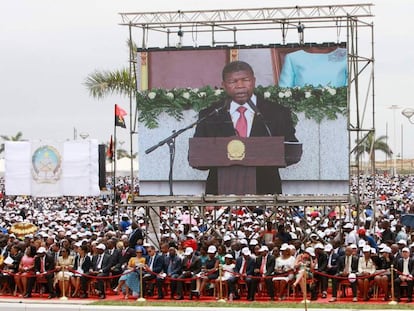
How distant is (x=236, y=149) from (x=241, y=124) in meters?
0.69

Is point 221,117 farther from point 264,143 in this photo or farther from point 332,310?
point 332,310

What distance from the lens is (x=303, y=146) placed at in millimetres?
27719

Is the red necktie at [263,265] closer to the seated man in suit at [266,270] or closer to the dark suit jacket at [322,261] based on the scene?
the seated man in suit at [266,270]

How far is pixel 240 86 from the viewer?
1096 inches

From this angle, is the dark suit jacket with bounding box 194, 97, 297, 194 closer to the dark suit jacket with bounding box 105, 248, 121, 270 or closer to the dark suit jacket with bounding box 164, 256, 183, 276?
the dark suit jacket with bounding box 105, 248, 121, 270

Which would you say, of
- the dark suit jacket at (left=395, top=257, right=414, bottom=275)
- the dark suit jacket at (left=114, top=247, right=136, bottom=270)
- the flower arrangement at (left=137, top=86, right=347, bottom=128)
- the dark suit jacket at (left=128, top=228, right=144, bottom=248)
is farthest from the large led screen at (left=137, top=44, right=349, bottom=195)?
the dark suit jacket at (left=395, top=257, right=414, bottom=275)

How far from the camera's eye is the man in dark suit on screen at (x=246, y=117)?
2772cm

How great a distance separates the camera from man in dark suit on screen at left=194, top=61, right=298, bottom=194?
2772cm

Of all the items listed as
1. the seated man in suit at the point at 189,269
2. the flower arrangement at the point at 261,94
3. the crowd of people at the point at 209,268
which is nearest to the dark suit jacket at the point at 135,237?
the crowd of people at the point at 209,268

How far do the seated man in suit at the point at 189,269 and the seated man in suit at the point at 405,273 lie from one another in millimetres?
4359

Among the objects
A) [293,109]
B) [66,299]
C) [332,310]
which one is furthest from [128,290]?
[293,109]

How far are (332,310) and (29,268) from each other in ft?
25.7

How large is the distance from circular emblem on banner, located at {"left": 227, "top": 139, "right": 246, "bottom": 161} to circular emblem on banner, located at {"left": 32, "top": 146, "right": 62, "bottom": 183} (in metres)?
6.77

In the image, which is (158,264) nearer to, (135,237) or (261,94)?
(135,237)
